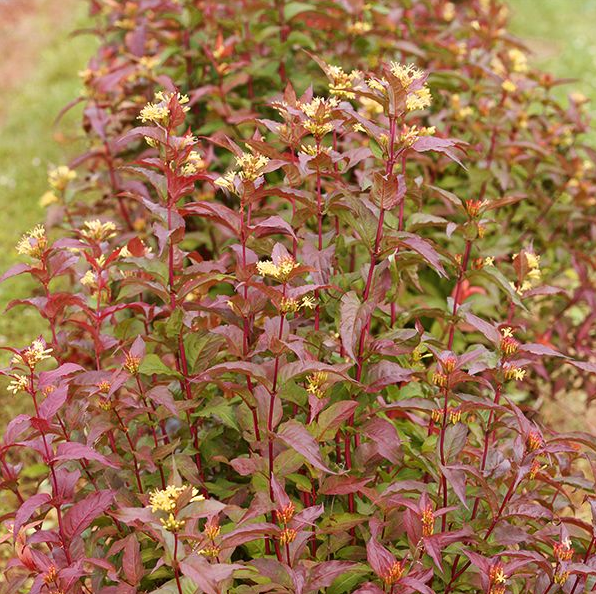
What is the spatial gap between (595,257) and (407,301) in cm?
102

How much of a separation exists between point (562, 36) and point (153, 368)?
7.85m

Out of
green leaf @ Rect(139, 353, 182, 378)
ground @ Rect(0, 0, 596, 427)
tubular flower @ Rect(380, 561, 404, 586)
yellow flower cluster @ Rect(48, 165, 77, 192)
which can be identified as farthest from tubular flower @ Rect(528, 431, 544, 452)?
ground @ Rect(0, 0, 596, 427)

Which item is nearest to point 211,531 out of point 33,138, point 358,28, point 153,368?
point 153,368

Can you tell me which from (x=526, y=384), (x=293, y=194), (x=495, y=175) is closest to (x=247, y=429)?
(x=293, y=194)

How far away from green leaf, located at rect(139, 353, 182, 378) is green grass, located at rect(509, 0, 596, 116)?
5773 mm

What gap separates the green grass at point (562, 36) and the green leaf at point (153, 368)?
5773 mm

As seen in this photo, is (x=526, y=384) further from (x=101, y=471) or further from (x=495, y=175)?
(x=101, y=471)

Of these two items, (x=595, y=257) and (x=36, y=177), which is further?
(x=36, y=177)

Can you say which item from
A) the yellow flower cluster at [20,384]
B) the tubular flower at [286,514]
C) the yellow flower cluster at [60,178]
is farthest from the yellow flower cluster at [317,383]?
the yellow flower cluster at [60,178]

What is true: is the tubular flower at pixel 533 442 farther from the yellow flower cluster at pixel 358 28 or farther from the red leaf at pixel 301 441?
the yellow flower cluster at pixel 358 28

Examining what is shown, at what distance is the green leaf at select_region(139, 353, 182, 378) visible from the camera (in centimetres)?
174

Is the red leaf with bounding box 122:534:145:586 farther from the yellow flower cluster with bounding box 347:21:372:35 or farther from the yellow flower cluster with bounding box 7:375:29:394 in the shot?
the yellow flower cluster with bounding box 347:21:372:35

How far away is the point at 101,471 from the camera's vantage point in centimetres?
188

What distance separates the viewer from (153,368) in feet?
5.76
